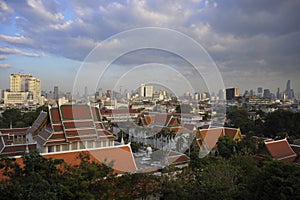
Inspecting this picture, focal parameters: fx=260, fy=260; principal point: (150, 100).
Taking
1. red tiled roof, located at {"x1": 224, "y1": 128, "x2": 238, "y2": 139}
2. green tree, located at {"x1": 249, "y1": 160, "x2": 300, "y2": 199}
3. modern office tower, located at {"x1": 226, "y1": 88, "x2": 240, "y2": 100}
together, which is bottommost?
red tiled roof, located at {"x1": 224, "y1": 128, "x2": 238, "y2": 139}

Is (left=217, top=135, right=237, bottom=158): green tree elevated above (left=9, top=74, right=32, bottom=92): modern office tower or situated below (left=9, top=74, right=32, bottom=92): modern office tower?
below

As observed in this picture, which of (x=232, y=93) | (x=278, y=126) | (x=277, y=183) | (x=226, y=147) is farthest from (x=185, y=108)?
(x=232, y=93)

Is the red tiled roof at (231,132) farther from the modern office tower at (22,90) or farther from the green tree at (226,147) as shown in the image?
the modern office tower at (22,90)

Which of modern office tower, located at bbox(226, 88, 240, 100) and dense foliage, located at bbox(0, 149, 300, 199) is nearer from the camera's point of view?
dense foliage, located at bbox(0, 149, 300, 199)

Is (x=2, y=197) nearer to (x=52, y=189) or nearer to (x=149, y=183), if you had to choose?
(x=52, y=189)

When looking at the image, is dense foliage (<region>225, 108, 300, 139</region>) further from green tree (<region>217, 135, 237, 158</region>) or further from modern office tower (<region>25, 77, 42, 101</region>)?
modern office tower (<region>25, 77, 42, 101</region>)

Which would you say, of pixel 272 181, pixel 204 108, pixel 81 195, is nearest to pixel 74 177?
pixel 81 195

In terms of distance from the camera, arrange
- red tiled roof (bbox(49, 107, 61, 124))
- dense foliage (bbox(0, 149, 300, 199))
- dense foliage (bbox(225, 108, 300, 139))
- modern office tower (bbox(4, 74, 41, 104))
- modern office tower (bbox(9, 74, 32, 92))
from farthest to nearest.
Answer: modern office tower (bbox(9, 74, 32, 92)) → modern office tower (bbox(4, 74, 41, 104)) → dense foliage (bbox(225, 108, 300, 139)) → red tiled roof (bbox(49, 107, 61, 124)) → dense foliage (bbox(0, 149, 300, 199))

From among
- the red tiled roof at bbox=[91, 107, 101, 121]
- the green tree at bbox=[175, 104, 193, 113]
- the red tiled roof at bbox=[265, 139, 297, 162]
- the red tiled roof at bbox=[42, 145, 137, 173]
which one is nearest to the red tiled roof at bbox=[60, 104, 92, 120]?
the red tiled roof at bbox=[91, 107, 101, 121]

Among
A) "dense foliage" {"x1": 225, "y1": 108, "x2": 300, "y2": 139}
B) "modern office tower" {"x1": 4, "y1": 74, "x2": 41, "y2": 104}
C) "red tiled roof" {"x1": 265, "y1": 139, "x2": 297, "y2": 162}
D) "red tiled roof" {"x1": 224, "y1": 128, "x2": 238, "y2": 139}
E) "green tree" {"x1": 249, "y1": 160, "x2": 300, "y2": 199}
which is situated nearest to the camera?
"green tree" {"x1": 249, "y1": 160, "x2": 300, "y2": 199}
